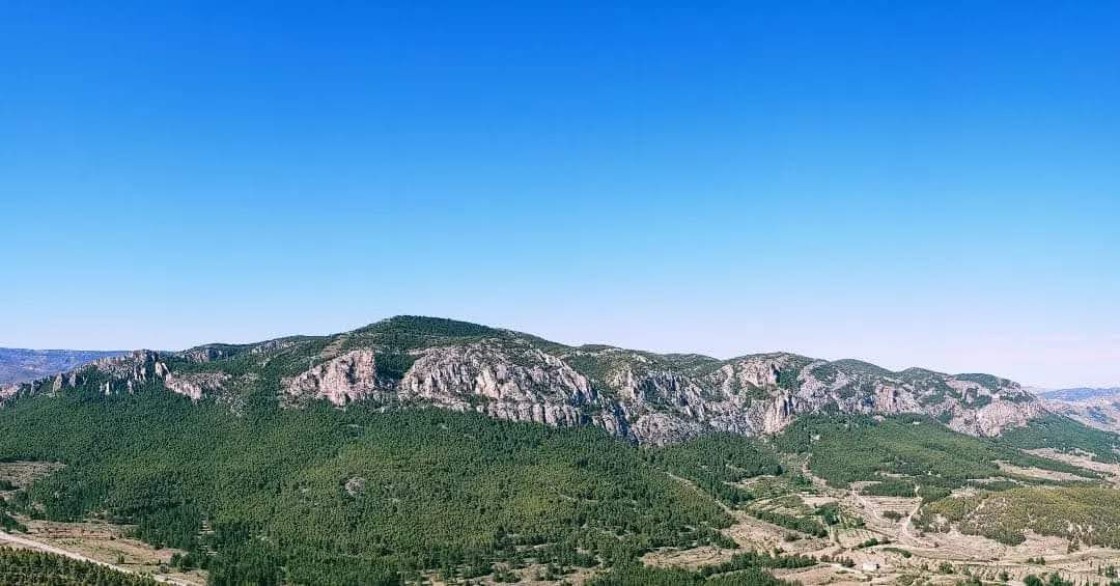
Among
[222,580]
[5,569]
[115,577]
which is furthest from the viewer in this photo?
[222,580]

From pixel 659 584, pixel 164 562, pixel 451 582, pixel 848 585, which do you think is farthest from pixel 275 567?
pixel 848 585

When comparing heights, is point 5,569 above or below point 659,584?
above

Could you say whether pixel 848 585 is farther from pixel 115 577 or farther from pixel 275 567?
pixel 115 577

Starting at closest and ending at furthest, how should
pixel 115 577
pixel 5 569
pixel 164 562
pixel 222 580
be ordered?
pixel 5 569 → pixel 115 577 → pixel 222 580 → pixel 164 562

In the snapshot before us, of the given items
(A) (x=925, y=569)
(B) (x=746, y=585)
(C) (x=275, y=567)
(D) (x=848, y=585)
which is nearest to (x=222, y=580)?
(C) (x=275, y=567)

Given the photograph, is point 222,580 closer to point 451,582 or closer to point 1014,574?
point 451,582

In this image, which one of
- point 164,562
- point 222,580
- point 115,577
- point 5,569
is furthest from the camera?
point 164,562

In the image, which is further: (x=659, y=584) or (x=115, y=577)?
(x=659, y=584)

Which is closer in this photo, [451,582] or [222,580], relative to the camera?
[222,580]

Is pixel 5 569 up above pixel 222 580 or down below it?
above
